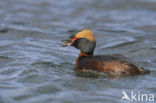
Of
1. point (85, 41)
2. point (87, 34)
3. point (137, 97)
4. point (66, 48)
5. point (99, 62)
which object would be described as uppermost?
point (87, 34)

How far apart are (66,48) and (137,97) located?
16.5 feet

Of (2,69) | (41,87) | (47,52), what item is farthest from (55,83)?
(47,52)

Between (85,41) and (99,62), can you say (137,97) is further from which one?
(85,41)

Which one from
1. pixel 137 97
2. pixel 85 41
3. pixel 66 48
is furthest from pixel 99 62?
pixel 66 48

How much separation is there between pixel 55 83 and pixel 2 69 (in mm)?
1766

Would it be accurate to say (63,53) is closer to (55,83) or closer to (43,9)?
(55,83)

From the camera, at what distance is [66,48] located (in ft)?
41.3

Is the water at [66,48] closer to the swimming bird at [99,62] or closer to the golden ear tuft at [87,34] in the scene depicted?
the swimming bird at [99,62]

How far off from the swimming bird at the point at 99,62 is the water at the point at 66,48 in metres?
0.24

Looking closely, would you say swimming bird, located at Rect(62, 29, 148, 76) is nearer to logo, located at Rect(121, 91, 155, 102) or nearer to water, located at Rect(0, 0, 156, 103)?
water, located at Rect(0, 0, 156, 103)

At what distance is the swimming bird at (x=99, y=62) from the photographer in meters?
9.06

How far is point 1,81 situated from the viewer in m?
8.67

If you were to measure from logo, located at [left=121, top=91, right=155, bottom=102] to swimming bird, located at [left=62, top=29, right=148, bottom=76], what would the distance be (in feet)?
3.31

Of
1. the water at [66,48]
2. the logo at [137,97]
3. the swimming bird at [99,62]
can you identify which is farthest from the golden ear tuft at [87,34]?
the logo at [137,97]
